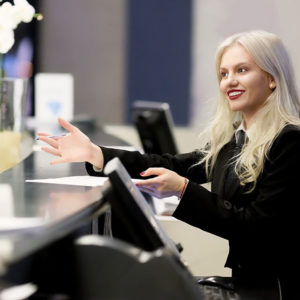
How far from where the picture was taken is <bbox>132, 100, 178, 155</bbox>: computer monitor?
409 cm

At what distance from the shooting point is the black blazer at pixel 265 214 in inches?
70.2

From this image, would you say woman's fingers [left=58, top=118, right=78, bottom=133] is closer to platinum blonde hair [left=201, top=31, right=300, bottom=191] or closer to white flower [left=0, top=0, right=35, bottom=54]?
white flower [left=0, top=0, right=35, bottom=54]

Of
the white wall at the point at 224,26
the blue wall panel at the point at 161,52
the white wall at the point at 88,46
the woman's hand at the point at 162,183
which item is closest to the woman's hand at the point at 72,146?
the woman's hand at the point at 162,183

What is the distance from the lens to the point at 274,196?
70.0 inches

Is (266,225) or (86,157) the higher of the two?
(86,157)

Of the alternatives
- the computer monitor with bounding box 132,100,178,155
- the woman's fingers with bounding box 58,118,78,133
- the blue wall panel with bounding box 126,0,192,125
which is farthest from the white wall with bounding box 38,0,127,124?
the woman's fingers with bounding box 58,118,78,133

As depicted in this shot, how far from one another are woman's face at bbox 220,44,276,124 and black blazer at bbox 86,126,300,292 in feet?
0.53

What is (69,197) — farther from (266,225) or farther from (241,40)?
(241,40)

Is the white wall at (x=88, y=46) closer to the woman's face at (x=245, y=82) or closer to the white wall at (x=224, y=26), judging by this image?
the white wall at (x=224, y=26)

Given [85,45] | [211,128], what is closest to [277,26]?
[85,45]

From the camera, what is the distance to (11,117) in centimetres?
248

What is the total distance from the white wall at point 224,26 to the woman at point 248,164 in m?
3.64

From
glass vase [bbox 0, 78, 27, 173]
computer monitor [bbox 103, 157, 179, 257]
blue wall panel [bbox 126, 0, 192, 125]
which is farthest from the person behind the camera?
blue wall panel [bbox 126, 0, 192, 125]

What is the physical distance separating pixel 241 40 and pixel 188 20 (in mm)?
4154
